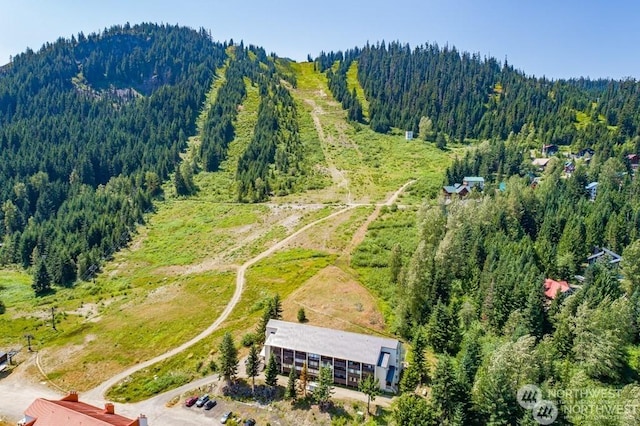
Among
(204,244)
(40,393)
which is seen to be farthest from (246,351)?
(204,244)

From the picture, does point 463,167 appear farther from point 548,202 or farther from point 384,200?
point 548,202

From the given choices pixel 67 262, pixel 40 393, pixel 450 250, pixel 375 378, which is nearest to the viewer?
pixel 375 378

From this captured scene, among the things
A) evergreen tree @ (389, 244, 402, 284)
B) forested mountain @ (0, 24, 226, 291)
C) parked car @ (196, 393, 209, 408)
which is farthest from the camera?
forested mountain @ (0, 24, 226, 291)

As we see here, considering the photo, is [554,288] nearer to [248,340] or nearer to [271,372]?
[271,372]

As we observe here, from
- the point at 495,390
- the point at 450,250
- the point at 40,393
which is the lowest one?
the point at 40,393

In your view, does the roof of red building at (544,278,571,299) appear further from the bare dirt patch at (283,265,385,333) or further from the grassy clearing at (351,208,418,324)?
the bare dirt patch at (283,265,385,333)

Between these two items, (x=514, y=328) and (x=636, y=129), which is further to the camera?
(x=636, y=129)

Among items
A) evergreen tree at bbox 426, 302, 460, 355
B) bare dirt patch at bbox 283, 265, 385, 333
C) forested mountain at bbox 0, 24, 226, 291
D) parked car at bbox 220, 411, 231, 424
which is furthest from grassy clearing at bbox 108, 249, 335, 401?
forested mountain at bbox 0, 24, 226, 291
